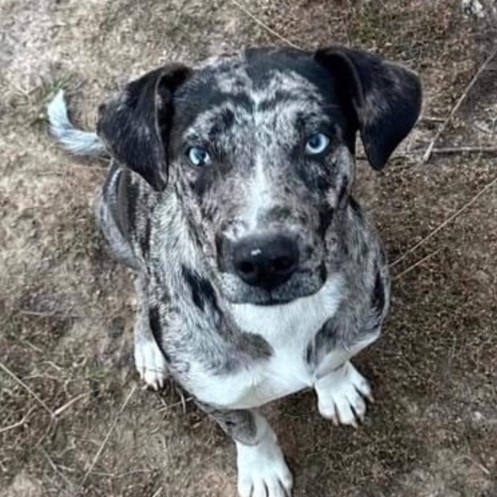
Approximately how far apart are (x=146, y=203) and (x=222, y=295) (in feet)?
2.48

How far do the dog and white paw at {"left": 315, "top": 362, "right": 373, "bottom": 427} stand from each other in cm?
56

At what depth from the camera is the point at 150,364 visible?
5.82m

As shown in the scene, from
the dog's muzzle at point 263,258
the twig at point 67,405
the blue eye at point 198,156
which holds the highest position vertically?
the blue eye at point 198,156

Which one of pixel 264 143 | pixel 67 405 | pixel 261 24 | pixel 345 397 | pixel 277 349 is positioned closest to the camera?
pixel 264 143

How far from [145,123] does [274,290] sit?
721mm

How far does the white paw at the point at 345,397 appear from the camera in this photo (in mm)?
5582

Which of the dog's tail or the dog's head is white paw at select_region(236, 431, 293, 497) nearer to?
the dog's head

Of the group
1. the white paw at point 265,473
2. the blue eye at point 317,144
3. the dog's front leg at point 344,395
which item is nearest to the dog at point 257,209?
the blue eye at point 317,144

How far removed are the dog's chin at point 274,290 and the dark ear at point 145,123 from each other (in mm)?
442

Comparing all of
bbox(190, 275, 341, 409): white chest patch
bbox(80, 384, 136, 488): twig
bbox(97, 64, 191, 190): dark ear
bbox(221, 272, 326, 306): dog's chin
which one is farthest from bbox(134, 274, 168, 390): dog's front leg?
bbox(221, 272, 326, 306): dog's chin

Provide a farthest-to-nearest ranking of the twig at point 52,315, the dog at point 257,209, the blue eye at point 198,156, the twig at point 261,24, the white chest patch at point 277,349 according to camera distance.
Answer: the twig at point 261,24 → the twig at point 52,315 → the white chest patch at point 277,349 → the blue eye at point 198,156 → the dog at point 257,209

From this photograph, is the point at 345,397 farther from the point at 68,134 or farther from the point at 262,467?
the point at 68,134

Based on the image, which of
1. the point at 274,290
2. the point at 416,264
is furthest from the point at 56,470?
the point at 274,290

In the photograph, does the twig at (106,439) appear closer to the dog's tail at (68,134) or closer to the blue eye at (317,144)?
the dog's tail at (68,134)
